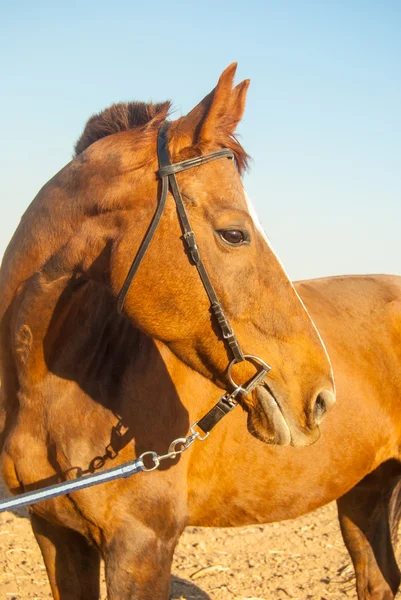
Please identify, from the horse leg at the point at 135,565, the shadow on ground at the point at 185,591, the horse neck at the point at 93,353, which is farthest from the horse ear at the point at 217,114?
the shadow on ground at the point at 185,591

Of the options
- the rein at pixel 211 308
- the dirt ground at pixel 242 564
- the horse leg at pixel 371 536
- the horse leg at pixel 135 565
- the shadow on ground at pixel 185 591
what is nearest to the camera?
the rein at pixel 211 308

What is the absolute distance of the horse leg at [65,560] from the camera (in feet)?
10.8

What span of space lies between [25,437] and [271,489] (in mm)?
1518

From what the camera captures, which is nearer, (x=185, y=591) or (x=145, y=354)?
(x=145, y=354)

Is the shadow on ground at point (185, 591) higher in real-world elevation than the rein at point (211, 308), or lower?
lower

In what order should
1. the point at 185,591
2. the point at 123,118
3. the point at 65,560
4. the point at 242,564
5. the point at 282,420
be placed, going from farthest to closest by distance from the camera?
the point at 242,564, the point at 185,591, the point at 65,560, the point at 123,118, the point at 282,420

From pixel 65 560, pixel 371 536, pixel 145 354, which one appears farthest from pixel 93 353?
pixel 371 536

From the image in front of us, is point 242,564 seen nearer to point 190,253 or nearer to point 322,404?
point 322,404

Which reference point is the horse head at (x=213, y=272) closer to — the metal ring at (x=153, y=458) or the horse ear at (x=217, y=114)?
the horse ear at (x=217, y=114)

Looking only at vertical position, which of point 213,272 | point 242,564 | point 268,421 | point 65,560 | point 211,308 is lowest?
point 242,564

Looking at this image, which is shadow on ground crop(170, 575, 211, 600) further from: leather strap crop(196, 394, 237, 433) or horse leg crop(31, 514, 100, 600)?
leather strap crop(196, 394, 237, 433)

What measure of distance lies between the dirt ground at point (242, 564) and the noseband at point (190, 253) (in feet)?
11.3

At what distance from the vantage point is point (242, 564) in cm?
596

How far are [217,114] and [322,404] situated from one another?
1331 mm
